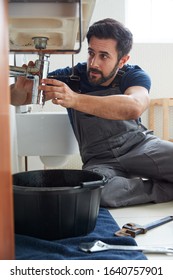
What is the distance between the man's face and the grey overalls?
65 millimetres

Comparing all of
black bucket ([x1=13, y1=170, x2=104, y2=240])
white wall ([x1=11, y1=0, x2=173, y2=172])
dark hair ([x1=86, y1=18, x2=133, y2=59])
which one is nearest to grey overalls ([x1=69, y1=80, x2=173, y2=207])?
dark hair ([x1=86, y1=18, x2=133, y2=59])

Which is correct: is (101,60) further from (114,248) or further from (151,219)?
(114,248)

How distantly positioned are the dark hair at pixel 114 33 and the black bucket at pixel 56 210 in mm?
794

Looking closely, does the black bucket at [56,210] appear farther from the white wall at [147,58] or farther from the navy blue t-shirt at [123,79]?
the white wall at [147,58]

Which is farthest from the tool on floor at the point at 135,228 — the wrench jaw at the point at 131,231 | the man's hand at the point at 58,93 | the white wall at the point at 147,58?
the white wall at the point at 147,58

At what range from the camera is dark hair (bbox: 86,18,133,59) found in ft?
4.78

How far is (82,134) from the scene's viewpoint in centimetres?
150

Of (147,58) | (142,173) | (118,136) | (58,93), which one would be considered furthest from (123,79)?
(147,58)

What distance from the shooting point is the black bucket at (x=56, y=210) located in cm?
83

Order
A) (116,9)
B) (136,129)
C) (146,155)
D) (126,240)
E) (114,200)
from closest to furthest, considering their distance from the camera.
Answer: (126,240) < (114,200) < (146,155) < (136,129) < (116,9)

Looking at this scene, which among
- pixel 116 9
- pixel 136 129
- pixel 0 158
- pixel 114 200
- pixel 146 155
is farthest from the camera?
pixel 116 9
